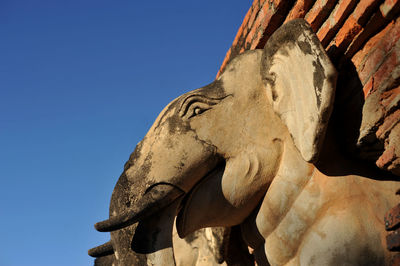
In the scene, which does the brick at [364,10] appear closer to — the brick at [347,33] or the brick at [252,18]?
the brick at [347,33]

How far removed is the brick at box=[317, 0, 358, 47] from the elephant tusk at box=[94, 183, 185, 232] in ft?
3.63

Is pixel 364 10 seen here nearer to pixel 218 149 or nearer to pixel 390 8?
pixel 390 8

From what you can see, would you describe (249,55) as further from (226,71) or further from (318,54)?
(318,54)

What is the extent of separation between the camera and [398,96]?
73.6 inches

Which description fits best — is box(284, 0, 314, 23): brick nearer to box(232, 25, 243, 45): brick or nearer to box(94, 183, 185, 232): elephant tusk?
box(232, 25, 243, 45): brick

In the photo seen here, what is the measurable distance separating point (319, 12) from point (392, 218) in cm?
111

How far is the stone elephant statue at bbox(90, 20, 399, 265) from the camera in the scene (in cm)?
209

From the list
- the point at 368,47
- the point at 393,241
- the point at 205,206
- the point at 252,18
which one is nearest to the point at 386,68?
the point at 368,47

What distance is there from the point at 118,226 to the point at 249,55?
3.94ft

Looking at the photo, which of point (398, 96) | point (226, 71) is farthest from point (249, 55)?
point (398, 96)

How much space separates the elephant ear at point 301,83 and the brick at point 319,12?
24 cm

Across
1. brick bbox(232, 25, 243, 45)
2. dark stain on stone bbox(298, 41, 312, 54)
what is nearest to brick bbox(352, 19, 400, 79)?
dark stain on stone bbox(298, 41, 312, 54)

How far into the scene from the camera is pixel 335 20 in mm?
2283

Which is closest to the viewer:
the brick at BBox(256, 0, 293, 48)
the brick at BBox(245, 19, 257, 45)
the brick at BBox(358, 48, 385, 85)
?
the brick at BBox(358, 48, 385, 85)
